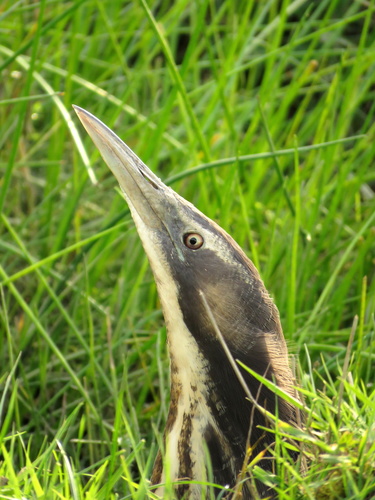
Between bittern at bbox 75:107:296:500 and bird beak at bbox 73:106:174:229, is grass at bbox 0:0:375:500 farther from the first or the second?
bird beak at bbox 73:106:174:229

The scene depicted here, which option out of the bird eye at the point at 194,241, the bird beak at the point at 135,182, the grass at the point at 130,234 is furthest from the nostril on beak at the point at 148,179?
the grass at the point at 130,234

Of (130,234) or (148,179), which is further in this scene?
(130,234)

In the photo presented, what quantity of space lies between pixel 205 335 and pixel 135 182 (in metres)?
0.36

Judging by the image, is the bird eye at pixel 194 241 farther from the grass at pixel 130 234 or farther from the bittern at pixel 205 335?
the grass at pixel 130 234

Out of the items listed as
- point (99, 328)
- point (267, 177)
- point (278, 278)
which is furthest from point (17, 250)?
point (267, 177)

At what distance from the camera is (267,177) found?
3.64 m

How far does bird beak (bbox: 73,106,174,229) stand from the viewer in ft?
6.27

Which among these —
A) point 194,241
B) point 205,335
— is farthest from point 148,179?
point 205,335

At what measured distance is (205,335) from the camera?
6.05 feet

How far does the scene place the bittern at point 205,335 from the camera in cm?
183

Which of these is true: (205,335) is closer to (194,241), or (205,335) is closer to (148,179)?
(194,241)

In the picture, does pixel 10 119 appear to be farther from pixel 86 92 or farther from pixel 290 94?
pixel 290 94

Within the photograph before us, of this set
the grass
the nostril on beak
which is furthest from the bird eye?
the grass

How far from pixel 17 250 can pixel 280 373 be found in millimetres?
1029
